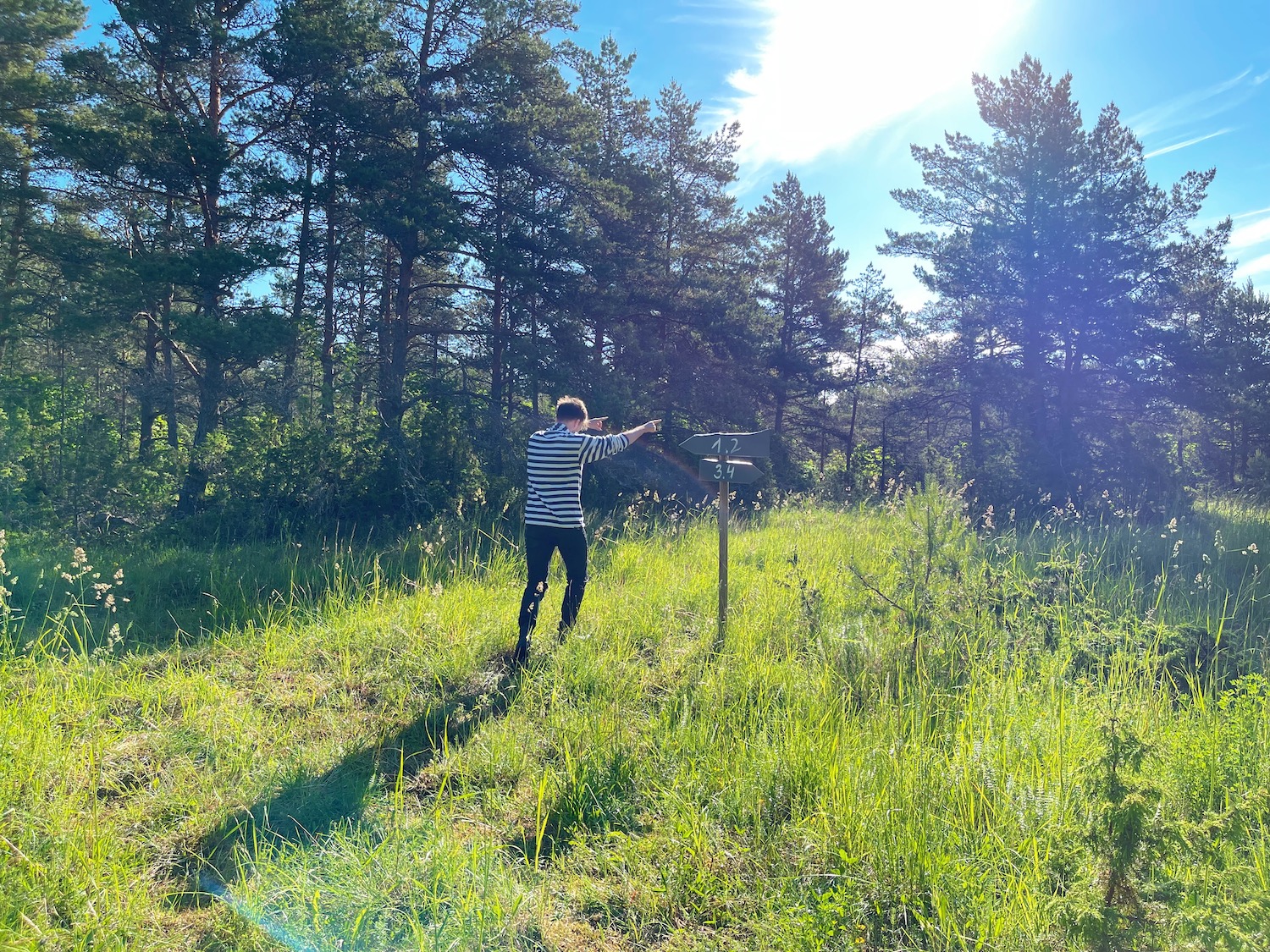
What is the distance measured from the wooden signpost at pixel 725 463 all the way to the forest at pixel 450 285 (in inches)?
230

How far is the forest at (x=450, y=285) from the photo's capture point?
11.1 m

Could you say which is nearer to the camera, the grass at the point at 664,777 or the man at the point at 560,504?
the grass at the point at 664,777

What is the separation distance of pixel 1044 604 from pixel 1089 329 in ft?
53.8

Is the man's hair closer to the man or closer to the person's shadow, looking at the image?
the man

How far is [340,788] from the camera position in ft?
10.7

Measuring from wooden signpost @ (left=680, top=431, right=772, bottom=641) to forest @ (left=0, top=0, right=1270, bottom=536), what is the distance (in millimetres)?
5851

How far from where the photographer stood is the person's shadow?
2695 millimetres

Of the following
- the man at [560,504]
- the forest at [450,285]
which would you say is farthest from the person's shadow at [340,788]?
the forest at [450,285]

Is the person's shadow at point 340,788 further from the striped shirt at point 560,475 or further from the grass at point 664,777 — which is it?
the striped shirt at point 560,475

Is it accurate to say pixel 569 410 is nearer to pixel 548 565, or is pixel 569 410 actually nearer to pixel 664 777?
pixel 548 565

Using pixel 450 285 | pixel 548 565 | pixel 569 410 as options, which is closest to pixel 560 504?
pixel 548 565

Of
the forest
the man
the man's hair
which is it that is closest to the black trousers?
the man

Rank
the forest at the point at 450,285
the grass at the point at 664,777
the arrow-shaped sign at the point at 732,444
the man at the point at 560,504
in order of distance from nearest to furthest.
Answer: the grass at the point at 664,777 → the man at the point at 560,504 → the arrow-shaped sign at the point at 732,444 → the forest at the point at 450,285

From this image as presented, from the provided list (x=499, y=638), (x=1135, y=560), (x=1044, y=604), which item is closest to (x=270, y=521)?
(x=499, y=638)
